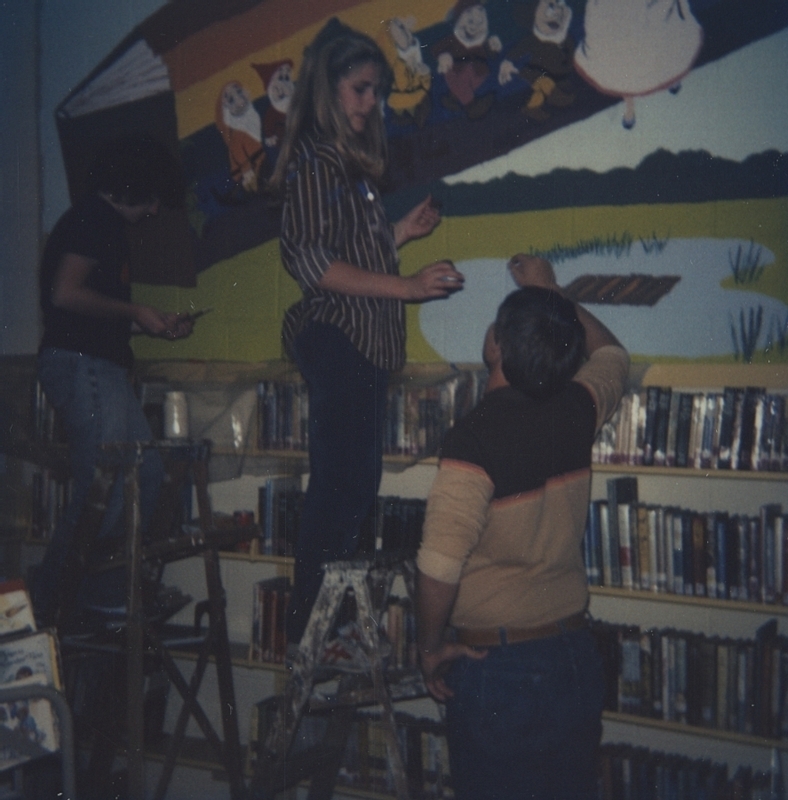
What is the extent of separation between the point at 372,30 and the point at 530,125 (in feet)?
2.20

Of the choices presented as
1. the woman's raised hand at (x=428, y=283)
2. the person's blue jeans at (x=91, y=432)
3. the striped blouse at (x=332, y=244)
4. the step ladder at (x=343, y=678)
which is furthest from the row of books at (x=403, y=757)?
the woman's raised hand at (x=428, y=283)

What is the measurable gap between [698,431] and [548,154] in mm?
994

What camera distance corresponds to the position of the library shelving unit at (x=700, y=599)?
228 centimetres

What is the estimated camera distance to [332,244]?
2.32 m

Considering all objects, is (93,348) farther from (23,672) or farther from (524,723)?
(524,723)

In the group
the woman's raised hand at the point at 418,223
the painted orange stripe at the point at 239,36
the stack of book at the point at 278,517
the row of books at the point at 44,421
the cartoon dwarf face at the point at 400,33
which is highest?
the painted orange stripe at the point at 239,36

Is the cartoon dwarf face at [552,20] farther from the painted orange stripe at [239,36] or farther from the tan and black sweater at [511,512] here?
the tan and black sweater at [511,512]

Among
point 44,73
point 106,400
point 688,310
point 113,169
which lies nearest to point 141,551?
point 106,400

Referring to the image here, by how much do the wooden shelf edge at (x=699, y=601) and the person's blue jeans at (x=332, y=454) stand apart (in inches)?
29.6

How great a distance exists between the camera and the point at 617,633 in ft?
7.94

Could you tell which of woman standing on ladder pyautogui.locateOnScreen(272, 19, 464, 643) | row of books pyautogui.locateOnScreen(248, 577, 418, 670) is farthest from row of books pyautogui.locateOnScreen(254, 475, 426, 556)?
woman standing on ladder pyautogui.locateOnScreen(272, 19, 464, 643)

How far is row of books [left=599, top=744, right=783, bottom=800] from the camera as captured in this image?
90.7 inches

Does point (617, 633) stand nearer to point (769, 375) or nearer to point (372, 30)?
point (769, 375)

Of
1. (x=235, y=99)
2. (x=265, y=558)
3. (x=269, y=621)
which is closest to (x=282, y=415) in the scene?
(x=265, y=558)
